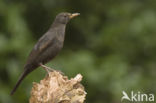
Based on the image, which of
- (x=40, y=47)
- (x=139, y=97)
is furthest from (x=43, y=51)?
(x=139, y=97)

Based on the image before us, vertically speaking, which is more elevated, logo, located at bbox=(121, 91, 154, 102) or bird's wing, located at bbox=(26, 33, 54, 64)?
bird's wing, located at bbox=(26, 33, 54, 64)

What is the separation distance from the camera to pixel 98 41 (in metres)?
9.34

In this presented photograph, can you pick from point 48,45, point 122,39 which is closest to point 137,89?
point 122,39

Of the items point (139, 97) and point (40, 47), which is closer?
point (40, 47)

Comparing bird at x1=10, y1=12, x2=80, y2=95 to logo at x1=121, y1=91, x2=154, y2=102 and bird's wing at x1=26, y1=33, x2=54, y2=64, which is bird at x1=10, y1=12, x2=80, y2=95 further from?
logo at x1=121, y1=91, x2=154, y2=102

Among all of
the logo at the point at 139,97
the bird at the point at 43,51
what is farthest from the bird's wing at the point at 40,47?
the logo at the point at 139,97

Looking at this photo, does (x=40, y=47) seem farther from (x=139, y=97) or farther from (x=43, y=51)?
(x=139, y=97)

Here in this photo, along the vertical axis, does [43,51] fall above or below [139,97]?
above

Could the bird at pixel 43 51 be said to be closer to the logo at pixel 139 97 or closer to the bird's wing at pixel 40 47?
the bird's wing at pixel 40 47

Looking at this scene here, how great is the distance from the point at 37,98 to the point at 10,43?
3870 mm

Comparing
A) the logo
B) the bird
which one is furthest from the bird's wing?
the logo

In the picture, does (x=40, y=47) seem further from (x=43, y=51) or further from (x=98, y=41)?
(x=98, y=41)

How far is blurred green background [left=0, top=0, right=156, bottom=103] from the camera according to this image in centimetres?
805

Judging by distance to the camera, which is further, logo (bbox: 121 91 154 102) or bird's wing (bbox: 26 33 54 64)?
logo (bbox: 121 91 154 102)
